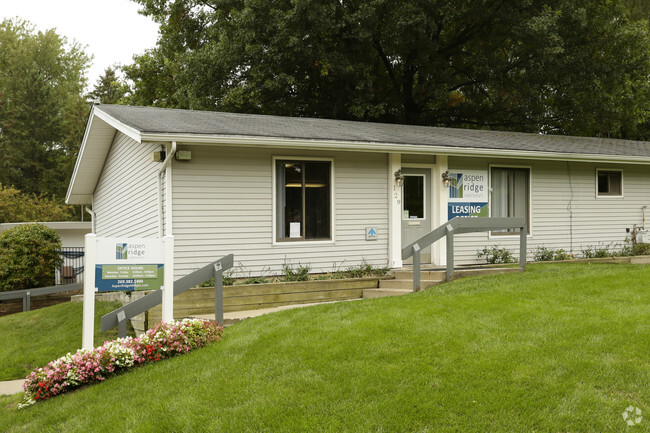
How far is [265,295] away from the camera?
9.24 meters

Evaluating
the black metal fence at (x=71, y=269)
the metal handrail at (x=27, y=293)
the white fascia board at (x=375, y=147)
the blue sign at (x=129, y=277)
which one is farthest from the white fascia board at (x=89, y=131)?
the metal handrail at (x=27, y=293)

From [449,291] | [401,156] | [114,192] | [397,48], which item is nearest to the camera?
[449,291]

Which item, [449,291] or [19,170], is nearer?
[449,291]

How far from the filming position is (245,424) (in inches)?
162

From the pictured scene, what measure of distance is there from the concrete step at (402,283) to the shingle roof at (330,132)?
107 inches

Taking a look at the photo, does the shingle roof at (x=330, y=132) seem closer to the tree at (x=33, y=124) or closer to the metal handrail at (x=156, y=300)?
the metal handrail at (x=156, y=300)

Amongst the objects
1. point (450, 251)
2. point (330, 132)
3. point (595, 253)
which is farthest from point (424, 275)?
point (595, 253)

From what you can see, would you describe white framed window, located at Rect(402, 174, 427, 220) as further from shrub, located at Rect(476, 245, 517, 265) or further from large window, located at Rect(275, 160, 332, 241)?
large window, located at Rect(275, 160, 332, 241)

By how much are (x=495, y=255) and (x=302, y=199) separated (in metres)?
4.67

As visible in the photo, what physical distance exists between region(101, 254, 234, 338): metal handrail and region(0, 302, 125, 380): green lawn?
289cm

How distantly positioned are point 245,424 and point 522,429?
2003 millimetres

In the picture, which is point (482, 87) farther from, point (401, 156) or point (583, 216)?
point (401, 156)

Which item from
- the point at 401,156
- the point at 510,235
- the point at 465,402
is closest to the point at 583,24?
the point at 510,235

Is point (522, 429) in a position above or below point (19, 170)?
below
